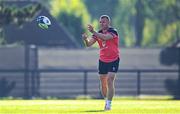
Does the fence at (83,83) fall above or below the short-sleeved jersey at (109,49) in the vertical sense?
below

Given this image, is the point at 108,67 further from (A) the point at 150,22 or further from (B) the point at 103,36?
(A) the point at 150,22

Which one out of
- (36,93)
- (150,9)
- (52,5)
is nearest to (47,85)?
(36,93)

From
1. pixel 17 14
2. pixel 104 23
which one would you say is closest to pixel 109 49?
pixel 104 23

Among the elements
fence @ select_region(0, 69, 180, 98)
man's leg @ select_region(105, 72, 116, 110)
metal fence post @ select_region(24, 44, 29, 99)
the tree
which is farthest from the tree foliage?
man's leg @ select_region(105, 72, 116, 110)

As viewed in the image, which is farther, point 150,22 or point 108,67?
point 150,22

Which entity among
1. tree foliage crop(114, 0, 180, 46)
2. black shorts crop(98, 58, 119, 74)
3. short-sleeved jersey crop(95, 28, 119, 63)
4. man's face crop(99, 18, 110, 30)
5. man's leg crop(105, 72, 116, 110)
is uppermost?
tree foliage crop(114, 0, 180, 46)

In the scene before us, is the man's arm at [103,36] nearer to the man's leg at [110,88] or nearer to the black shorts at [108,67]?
the black shorts at [108,67]

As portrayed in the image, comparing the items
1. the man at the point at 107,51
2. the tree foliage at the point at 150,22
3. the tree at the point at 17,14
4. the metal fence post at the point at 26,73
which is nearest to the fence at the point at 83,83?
the metal fence post at the point at 26,73

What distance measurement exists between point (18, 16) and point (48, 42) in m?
9.36

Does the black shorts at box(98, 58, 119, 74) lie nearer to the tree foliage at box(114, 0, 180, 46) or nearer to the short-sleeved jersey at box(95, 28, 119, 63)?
the short-sleeved jersey at box(95, 28, 119, 63)

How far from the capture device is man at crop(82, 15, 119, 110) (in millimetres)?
19906

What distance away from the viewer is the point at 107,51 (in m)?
20.5

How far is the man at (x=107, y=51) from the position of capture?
19.9 metres

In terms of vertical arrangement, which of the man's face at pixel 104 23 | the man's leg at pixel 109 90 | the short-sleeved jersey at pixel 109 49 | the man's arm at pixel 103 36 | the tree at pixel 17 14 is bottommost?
the man's leg at pixel 109 90
